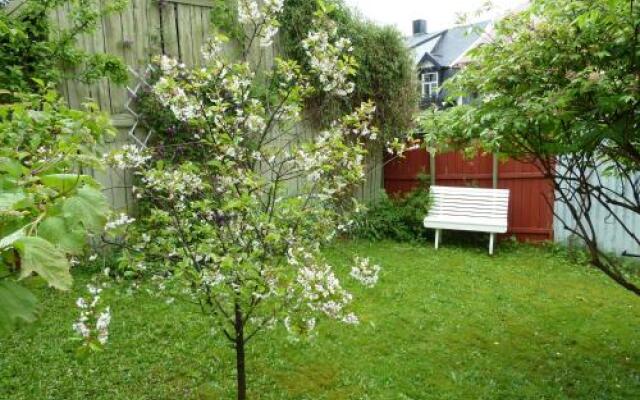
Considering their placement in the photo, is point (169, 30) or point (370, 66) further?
point (370, 66)

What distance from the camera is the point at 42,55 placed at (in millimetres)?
4055

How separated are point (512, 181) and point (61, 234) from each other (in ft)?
21.7

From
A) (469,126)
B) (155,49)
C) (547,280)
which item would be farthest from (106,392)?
(547,280)

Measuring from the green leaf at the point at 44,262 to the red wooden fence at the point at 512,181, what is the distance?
18.7 ft

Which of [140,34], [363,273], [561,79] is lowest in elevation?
[363,273]

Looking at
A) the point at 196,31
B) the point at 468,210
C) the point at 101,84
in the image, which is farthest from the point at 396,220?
the point at 101,84

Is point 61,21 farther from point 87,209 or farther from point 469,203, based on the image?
point 469,203

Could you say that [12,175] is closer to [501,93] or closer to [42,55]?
[501,93]

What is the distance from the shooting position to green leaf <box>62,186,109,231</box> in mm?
783

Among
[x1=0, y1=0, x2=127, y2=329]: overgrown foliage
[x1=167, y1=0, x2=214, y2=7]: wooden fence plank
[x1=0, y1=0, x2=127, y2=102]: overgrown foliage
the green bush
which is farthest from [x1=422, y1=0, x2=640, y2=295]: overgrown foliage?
the green bush

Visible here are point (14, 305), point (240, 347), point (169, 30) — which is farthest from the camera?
point (169, 30)

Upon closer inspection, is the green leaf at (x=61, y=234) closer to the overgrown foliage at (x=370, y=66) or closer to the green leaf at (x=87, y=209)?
the green leaf at (x=87, y=209)

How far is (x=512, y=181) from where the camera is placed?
6598 millimetres

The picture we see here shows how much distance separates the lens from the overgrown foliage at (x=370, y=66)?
611cm
